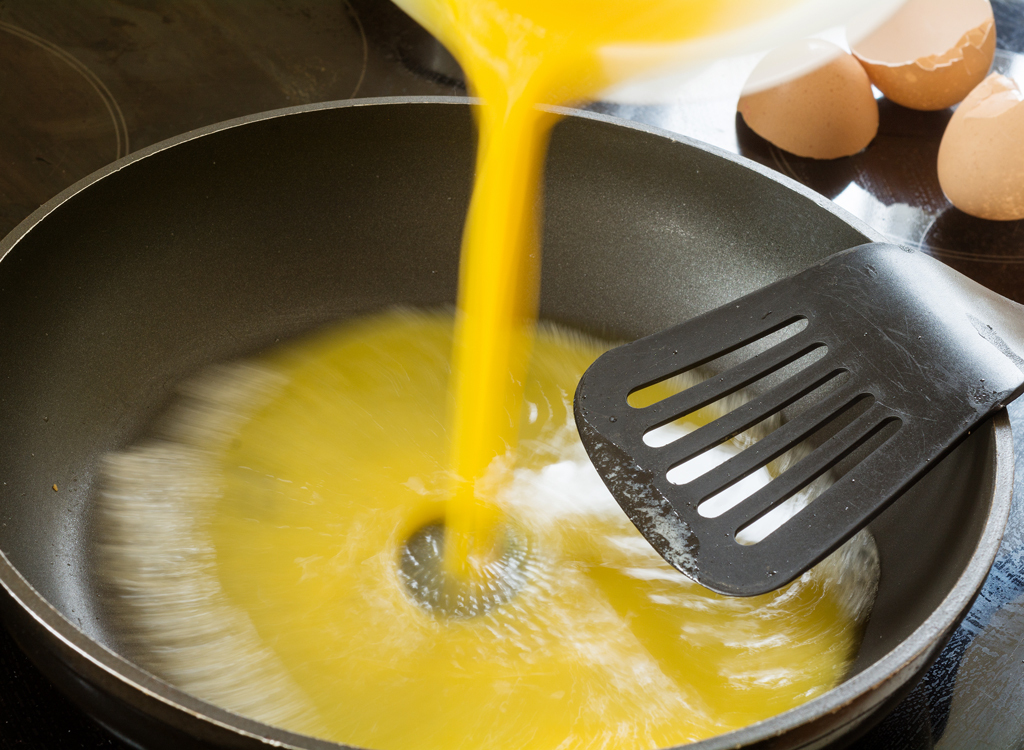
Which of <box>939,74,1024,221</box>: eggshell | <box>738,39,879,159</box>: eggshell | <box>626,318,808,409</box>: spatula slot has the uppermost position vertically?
<box>738,39,879,159</box>: eggshell

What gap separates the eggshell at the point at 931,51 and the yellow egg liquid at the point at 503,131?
42cm

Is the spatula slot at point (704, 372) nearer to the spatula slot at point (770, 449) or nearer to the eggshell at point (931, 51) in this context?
the spatula slot at point (770, 449)

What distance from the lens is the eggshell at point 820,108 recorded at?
3.27ft

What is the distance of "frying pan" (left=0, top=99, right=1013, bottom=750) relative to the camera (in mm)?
636

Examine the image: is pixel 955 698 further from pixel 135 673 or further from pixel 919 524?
pixel 135 673

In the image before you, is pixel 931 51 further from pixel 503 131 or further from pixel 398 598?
pixel 398 598

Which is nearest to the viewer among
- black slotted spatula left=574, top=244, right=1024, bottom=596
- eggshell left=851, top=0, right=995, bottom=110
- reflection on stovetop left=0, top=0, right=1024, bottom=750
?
black slotted spatula left=574, top=244, right=1024, bottom=596

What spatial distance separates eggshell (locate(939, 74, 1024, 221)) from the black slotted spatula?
0.28 metres

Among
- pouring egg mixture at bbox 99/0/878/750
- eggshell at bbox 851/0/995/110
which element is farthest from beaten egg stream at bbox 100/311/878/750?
eggshell at bbox 851/0/995/110

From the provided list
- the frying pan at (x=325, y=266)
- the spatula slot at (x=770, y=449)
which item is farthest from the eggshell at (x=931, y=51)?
the spatula slot at (x=770, y=449)

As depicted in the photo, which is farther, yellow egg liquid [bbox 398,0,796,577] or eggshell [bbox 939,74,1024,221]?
eggshell [bbox 939,74,1024,221]

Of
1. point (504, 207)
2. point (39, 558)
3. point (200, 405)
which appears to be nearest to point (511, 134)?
point (504, 207)

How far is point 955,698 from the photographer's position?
585mm

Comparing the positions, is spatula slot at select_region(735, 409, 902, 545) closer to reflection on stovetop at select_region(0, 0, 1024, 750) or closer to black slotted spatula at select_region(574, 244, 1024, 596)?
black slotted spatula at select_region(574, 244, 1024, 596)
